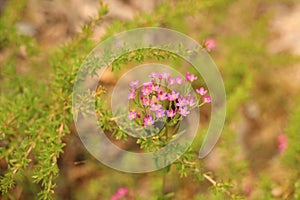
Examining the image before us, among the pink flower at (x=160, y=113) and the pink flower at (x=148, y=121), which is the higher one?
the pink flower at (x=160, y=113)

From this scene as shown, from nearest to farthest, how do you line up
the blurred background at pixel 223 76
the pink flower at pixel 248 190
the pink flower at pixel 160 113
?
the pink flower at pixel 160 113, the blurred background at pixel 223 76, the pink flower at pixel 248 190

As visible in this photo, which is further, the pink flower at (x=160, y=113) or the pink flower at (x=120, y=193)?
the pink flower at (x=120, y=193)

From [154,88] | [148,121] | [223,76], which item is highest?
[223,76]

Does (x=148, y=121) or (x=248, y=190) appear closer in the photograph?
(x=148, y=121)


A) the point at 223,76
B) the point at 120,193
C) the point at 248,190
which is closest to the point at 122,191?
the point at 120,193

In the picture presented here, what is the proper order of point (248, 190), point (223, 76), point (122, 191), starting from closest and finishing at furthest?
1. point (122, 191)
2. point (248, 190)
3. point (223, 76)

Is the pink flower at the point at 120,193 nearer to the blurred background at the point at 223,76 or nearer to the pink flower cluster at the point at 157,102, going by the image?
the blurred background at the point at 223,76

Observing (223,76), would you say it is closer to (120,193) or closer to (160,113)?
(120,193)

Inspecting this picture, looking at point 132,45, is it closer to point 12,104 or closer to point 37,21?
point 12,104

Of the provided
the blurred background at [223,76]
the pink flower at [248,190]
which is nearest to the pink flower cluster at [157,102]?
the blurred background at [223,76]
